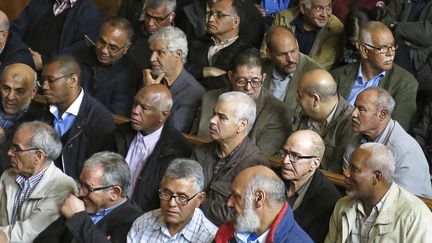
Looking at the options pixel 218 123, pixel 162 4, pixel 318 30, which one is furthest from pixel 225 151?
pixel 162 4

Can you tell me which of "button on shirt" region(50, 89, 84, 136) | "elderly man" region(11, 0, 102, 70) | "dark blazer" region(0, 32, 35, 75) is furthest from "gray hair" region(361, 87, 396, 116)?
"dark blazer" region(0, 32, 35, 75)

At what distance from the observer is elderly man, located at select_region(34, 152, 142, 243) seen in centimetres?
399

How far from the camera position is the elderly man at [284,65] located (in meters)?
5.26

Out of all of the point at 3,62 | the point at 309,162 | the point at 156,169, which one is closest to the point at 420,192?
the point at 309,162

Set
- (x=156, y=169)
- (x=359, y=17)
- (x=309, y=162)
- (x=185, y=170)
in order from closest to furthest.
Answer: (x=185, y=170), (x=309, y=162), (x=156, y=169), (x=359, y=17)

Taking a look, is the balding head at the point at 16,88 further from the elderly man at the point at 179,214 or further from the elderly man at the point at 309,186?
the elderly man at the point at 309,186

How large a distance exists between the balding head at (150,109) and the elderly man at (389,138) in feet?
3.07

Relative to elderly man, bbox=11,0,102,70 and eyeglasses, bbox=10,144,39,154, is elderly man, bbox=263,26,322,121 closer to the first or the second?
elderly man, bbox=11,0,102,70

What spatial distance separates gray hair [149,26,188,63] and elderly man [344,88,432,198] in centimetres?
129

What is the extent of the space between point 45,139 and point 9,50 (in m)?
1.75

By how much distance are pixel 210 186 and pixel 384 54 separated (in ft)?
4.58

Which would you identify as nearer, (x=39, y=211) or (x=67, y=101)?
(x=39, y=211)

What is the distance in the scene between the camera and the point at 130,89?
18.2 ft

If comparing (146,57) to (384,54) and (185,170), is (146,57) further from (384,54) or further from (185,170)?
(185,170)
